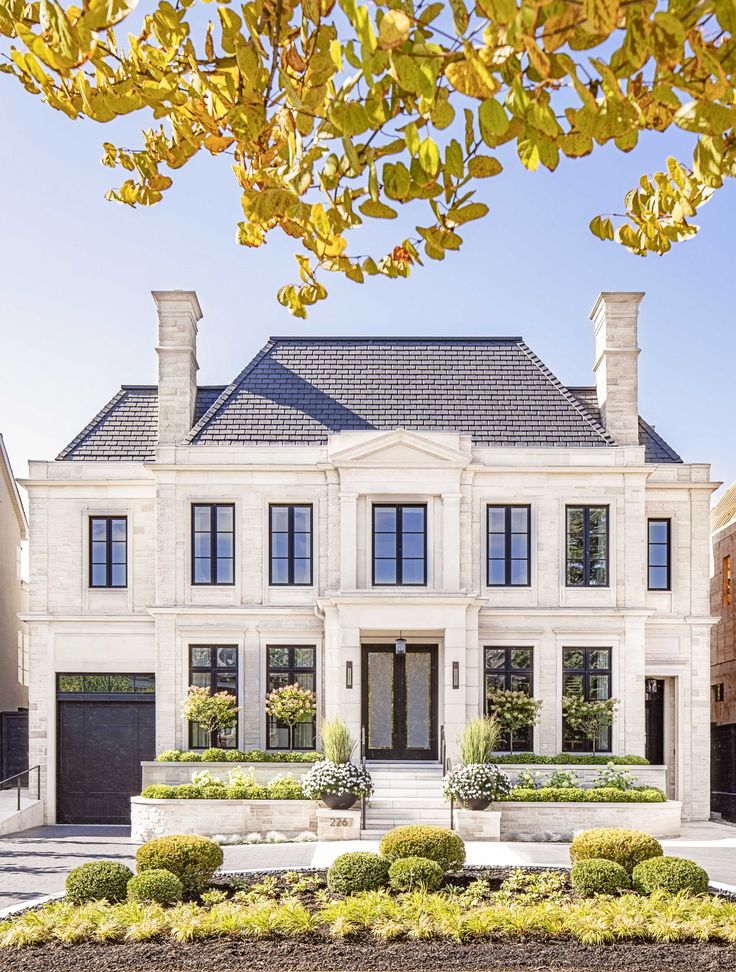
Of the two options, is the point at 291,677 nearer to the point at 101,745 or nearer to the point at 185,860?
the point at 101,745

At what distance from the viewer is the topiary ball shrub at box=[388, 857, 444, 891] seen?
1197 centimetres

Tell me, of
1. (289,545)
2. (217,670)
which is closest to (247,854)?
(217,670)

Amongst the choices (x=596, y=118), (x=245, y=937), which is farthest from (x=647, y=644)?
(x=596, y=118)

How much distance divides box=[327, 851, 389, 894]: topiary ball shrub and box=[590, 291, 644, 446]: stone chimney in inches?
569

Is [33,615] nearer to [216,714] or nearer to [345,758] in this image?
[216,714]

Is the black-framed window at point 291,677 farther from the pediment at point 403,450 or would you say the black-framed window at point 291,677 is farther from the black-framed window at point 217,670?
the pediment at point 403,450

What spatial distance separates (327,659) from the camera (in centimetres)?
2311

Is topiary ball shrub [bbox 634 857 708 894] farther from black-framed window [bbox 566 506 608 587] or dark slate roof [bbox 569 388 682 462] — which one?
dark slate roof [bbox 569 388 682 462]

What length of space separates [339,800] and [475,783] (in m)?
2.52

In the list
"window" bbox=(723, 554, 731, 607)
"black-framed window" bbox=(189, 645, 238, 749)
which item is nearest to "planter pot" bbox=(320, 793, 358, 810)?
"black-framed window" bbox=(189, 645, 238, 749)

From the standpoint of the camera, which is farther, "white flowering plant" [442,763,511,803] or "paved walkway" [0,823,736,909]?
"white flowering plant" [442,763,511,803]

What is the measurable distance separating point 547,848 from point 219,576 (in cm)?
946

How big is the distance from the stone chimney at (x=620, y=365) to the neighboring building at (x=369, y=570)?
5 centimetres

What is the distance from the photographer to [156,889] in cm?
1153
